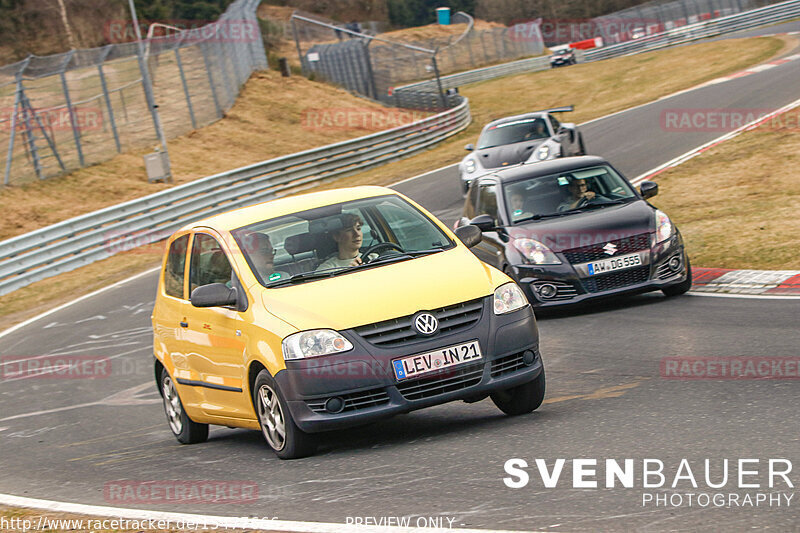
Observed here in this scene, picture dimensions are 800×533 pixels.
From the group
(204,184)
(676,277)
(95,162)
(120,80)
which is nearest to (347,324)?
(676,277)

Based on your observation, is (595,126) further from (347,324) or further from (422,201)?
(347,324)

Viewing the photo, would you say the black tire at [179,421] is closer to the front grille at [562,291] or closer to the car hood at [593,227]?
the front grille at [562,291]

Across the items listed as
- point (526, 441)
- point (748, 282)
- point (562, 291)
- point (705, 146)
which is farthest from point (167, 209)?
point (526, 441)

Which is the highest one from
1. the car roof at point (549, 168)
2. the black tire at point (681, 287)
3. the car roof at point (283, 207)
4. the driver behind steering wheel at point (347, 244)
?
the car roof at point (283, 207)

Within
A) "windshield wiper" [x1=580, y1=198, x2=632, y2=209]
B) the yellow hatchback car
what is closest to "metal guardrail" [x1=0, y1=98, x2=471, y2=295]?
"windshield wiper" [x1=580, y1=198, x2=632, y2=209]

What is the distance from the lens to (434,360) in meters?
6.47

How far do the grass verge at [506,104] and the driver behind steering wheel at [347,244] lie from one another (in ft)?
22.3

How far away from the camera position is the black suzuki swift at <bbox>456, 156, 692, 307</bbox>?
36.0 ft

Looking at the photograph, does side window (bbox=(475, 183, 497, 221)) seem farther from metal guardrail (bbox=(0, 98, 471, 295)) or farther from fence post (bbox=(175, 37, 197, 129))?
fence post (bbox=(175, 37, 197, 129))

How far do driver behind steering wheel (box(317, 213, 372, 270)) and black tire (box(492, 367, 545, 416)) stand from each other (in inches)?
52.2

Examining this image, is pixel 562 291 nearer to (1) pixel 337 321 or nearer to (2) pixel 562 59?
(1) pixel 337 321

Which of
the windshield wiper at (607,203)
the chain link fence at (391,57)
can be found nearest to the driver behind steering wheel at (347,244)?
the windshield wiper at (607,203)

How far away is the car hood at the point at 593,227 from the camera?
11.1 m

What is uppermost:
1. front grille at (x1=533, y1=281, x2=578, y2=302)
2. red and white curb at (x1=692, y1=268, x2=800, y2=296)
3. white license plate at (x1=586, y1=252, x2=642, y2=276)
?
white license plate at (x1=586, y1=252, x2=642, y2=276)
